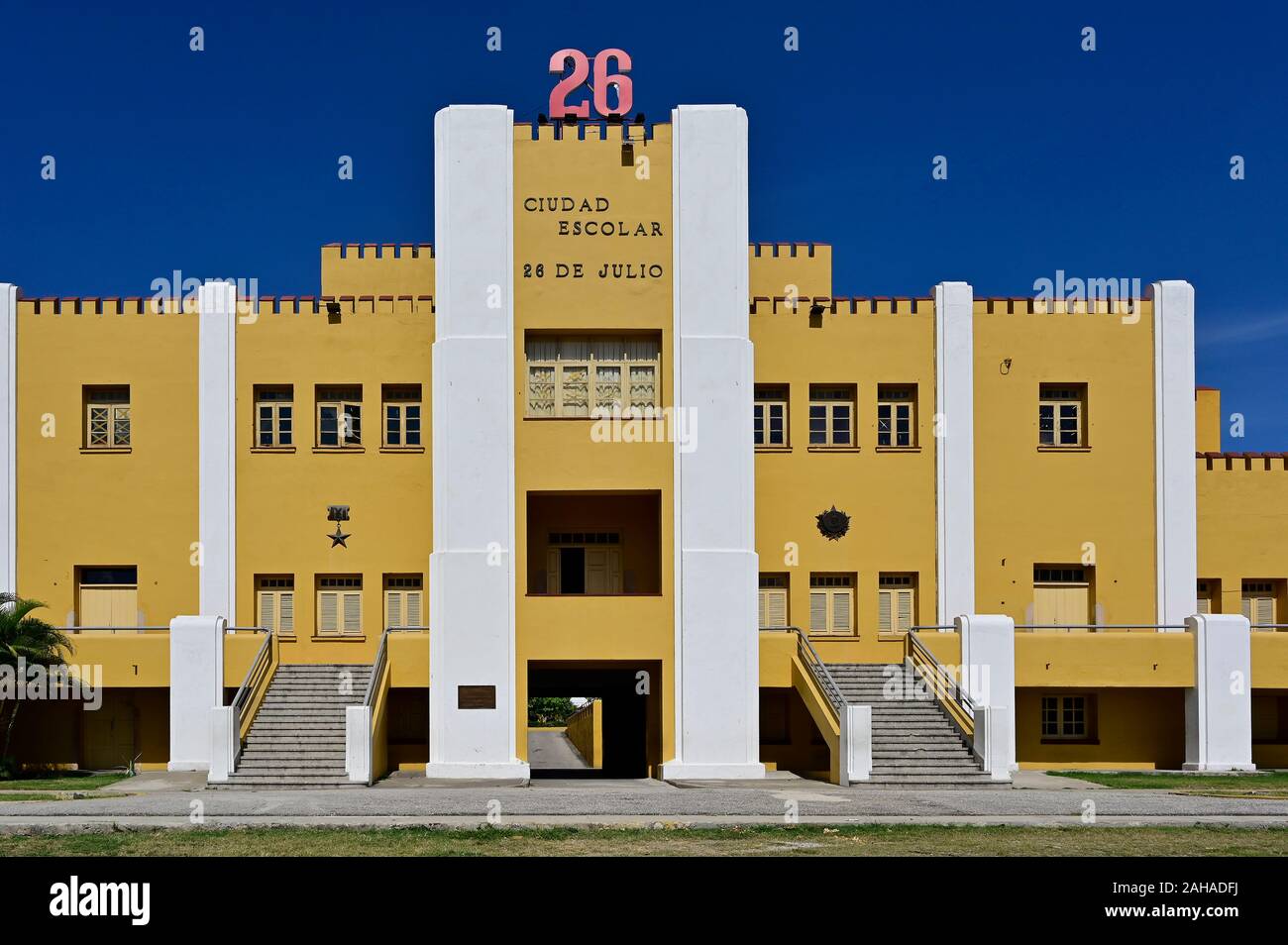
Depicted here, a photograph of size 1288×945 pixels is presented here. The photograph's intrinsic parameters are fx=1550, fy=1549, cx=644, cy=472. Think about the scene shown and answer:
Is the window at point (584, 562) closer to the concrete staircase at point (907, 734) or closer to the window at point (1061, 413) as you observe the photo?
the concrete staircase at point (907, 734)

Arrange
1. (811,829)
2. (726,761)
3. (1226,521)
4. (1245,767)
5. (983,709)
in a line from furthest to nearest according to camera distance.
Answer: (1226,521)
(1245,767)
(726,761)
(983,709)
(811,829)

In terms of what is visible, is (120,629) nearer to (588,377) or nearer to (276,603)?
(276,603)

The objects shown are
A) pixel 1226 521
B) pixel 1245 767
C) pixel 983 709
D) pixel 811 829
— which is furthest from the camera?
pixel 1226 521

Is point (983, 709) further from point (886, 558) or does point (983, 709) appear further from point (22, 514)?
point (22, 514)

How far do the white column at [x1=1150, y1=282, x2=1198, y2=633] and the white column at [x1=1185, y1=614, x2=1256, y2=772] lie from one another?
4.66ft

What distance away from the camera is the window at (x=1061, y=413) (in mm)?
38156

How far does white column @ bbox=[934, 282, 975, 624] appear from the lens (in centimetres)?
3712

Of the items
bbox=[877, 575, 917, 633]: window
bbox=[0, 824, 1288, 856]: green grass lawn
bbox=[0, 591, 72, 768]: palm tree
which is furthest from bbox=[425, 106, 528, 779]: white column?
bbox=[0, 824, 1288, 856]: green grass lawn

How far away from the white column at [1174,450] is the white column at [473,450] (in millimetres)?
15964

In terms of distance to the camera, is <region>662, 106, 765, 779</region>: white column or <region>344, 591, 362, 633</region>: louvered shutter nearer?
<region>662, 106, 765, 779</region>: white column

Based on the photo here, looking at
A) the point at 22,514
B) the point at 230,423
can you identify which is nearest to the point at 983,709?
the point at 230,423

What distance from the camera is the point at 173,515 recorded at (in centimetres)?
3706

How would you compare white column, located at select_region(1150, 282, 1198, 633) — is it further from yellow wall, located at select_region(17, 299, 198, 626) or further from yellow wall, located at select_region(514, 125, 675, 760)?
yellow wall, located at select_region(17, 299, 198, 626)

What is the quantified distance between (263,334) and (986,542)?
18.2m
